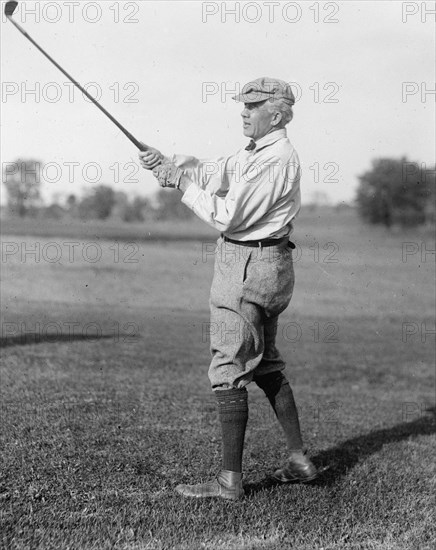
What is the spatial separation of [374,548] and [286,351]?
1023 centimetres

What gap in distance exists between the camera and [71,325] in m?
15.1

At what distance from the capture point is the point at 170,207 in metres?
44.7

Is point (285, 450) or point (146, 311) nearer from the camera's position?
point (285, 450)

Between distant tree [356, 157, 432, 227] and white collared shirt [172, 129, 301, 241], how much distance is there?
135 ft

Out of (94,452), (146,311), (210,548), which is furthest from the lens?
(146,311)

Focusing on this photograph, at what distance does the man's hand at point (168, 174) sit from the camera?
4895 millimetres

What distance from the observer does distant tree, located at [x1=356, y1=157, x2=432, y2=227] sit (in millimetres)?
46469

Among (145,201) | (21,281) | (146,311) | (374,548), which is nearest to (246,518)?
(374,548)

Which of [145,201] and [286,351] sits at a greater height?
[145,201]

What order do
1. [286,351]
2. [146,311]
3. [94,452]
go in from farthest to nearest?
[146,311] → [286,351] → [94,452]

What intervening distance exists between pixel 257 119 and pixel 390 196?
151ft

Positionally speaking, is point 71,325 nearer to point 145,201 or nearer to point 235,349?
point 235,349

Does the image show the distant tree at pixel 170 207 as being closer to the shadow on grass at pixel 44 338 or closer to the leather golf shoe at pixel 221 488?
the shadow on grass at pixel 44 338

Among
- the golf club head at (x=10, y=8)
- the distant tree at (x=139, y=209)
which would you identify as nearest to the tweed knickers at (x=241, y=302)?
the golf club head at (x=10, y=8)
